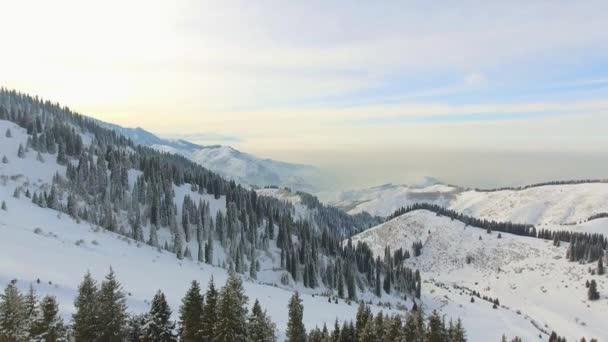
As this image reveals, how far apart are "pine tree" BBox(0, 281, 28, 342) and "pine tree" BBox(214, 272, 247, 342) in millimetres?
13904

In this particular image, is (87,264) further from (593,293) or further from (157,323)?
(593,293)

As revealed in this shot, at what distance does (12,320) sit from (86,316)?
487 centimetres

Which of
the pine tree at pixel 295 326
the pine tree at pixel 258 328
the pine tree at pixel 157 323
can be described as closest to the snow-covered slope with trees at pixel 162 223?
the pine tree at pixel 295 326

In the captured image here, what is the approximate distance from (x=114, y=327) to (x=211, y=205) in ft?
434

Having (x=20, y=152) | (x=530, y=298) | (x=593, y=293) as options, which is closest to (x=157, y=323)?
(x=20, y=152)

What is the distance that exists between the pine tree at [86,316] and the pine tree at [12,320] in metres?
3.55

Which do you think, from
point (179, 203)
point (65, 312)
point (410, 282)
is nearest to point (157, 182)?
point (179, 203)

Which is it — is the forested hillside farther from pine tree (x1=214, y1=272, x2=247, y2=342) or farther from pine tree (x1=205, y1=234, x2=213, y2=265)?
pine tree (x1=214, y1=272, x2=247, y2=342)

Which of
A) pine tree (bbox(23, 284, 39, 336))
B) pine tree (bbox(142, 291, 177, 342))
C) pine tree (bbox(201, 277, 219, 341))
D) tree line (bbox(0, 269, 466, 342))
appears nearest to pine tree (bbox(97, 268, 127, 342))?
tree line (bbox(0, 269, 466, 342))

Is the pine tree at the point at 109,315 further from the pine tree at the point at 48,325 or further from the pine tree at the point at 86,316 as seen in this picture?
the pine tree at the point at 48,325

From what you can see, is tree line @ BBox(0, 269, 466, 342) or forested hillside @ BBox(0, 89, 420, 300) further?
forested hillside @ BBox(0, 89, 420, 300)

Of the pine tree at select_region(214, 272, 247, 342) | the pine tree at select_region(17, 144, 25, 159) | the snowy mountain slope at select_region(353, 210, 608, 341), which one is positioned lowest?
the snowy mountain slope at select_region(353, 210, 608, 341)

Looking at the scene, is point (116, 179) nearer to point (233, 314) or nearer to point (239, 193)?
point (239, 193)

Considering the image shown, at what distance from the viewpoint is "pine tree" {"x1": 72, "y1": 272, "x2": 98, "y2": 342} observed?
34062 mm
